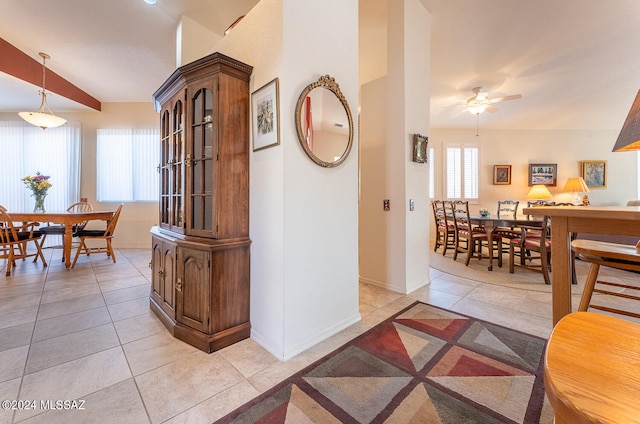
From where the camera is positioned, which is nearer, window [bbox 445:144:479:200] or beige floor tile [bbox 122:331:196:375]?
beige floor tile [bbox 122:331:196:375]

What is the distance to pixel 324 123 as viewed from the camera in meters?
2.00

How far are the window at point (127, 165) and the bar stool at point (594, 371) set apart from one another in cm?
650

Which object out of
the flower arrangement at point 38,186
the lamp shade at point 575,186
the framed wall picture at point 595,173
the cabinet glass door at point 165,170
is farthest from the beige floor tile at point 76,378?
the framed wall picture at point 595,173

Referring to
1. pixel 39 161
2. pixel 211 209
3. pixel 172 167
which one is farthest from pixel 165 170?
pixel 39 161

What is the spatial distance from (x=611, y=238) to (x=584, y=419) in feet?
17.5

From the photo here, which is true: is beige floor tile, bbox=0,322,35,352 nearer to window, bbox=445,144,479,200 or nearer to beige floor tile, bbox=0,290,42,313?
beige floor tile, bbox=0,290,42,313

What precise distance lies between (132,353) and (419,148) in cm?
333

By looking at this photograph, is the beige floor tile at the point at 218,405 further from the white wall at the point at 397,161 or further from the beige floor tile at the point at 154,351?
the white wall at the point at 397,161

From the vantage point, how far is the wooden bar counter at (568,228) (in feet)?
4.23

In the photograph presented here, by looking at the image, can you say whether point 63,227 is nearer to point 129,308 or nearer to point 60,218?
point 60,218

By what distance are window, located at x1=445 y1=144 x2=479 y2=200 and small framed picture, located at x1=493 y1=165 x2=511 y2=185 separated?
19.8 inches

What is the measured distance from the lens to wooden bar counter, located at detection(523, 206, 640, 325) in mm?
1288

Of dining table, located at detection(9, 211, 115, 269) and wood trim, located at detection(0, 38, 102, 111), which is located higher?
wood trim, located at detection(0, 38, 102, 111)

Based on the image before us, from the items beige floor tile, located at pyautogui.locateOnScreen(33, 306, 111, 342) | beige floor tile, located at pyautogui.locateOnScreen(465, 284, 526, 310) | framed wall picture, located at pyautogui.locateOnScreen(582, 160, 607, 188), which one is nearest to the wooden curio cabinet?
beige floor tile, located at pyautogui.locateOnScreen(33, 306, 111, 342)
